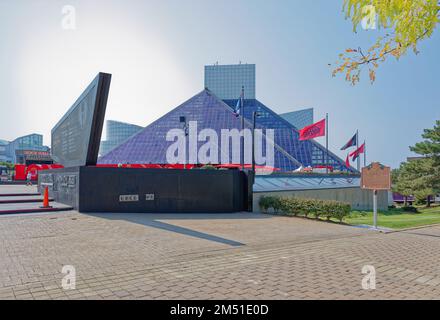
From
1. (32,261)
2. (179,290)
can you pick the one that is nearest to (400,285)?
(179,290)

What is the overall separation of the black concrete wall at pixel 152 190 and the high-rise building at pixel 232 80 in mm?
106802

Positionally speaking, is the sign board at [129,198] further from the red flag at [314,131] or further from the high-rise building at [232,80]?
the high-rise building at [232,80]

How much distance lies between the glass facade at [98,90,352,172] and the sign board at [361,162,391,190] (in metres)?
36.2

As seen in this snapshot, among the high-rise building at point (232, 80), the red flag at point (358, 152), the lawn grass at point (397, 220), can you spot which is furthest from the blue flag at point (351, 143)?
the high-rise building at point (232, 80)

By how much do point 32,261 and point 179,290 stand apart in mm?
2920

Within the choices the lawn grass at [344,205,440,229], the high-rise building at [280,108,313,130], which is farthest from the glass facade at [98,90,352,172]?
the high-rise building at [280,108,313,130]

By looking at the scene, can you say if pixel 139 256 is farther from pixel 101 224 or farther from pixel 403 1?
pixel 403 1

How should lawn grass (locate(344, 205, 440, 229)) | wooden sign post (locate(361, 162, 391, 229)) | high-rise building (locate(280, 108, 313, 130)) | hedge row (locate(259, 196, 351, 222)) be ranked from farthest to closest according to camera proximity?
high-rise building (locate(280, 108, 313, 130)) → hedge row (locate(259, 196, 351, 222)) → lawn grass (locate(344, 205, 440, 229)) → wooden sign post (locate(361, 162, 391, 229))

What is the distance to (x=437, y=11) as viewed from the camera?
9.28 ft

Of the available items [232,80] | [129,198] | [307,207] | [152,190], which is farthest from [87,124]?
[232,80]

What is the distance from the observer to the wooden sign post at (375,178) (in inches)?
412

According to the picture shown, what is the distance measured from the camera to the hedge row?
12.4 metres

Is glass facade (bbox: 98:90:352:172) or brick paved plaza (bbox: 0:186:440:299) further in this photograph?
glass facade (bbox: 98:90:352:172)

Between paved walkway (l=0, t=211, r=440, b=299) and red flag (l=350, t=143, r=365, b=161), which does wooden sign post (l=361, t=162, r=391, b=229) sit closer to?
paved walkway (l=0, t=211, r=440, b=299)
